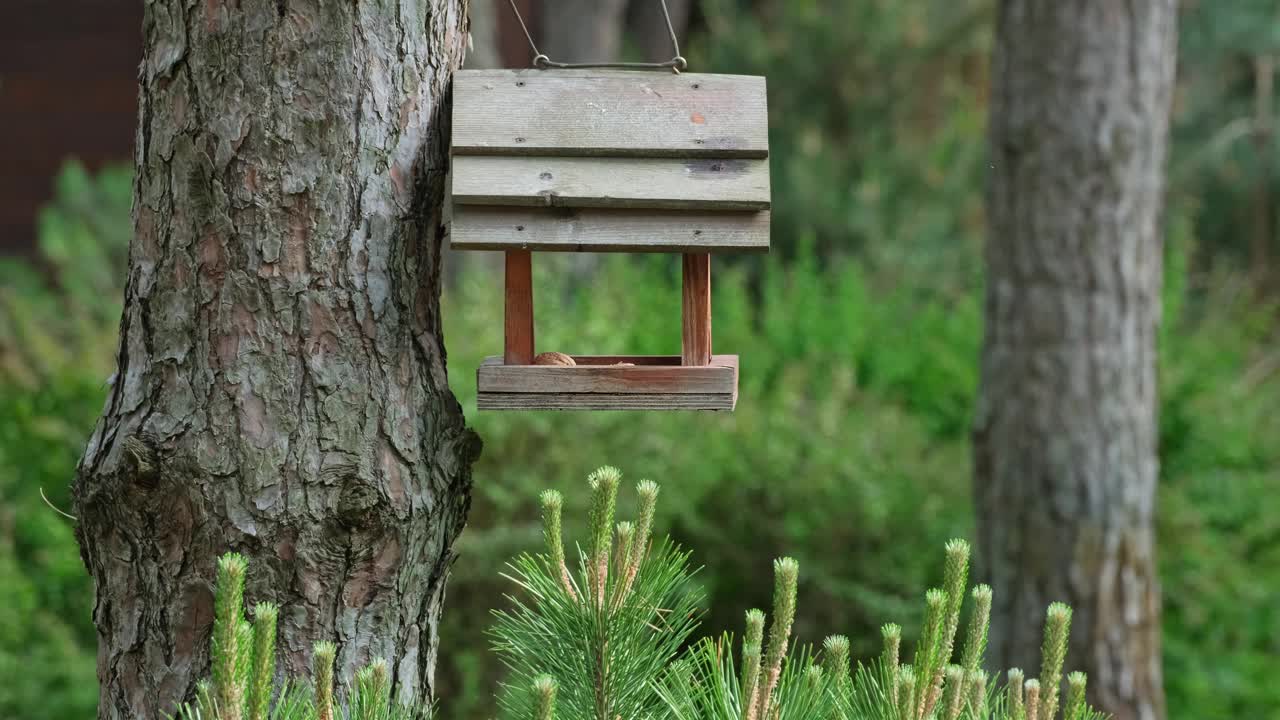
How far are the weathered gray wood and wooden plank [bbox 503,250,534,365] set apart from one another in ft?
0.19

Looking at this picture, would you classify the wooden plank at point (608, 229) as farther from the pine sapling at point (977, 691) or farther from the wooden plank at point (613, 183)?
the pine sapling at point (977, 691)

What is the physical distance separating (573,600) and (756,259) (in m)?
7.29

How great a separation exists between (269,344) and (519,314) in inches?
14.1

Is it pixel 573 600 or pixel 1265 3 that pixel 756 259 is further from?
pixel 573 600

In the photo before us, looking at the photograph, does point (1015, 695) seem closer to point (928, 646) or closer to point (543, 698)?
point (928, 646)

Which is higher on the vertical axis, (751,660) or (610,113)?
(610,113)

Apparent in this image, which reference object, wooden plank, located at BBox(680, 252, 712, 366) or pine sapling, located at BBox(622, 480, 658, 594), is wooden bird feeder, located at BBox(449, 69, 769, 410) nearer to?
wooden plank, located at BBox(680, 252, 712, 366)

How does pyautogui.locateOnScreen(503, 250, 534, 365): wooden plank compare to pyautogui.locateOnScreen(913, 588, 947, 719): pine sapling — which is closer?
pyautogui.locateOnScreen(913, 588, 947, 719): pine sapling

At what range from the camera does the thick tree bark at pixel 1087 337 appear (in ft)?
11.6

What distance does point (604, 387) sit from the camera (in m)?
1.76

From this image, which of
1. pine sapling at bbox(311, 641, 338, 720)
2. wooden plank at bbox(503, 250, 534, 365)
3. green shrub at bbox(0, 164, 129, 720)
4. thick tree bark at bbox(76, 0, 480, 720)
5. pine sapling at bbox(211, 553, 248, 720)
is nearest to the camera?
pine sapling at bbox(211, 553, 248, 720)

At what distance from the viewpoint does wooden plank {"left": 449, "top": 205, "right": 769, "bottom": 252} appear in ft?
5.65

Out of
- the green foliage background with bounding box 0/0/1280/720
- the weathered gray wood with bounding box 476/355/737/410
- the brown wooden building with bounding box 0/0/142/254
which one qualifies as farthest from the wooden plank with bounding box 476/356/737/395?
the brown wooden building with bounding box 0/0/142/254

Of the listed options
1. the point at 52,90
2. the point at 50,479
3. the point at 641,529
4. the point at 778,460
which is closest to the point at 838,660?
the point at 641,529
